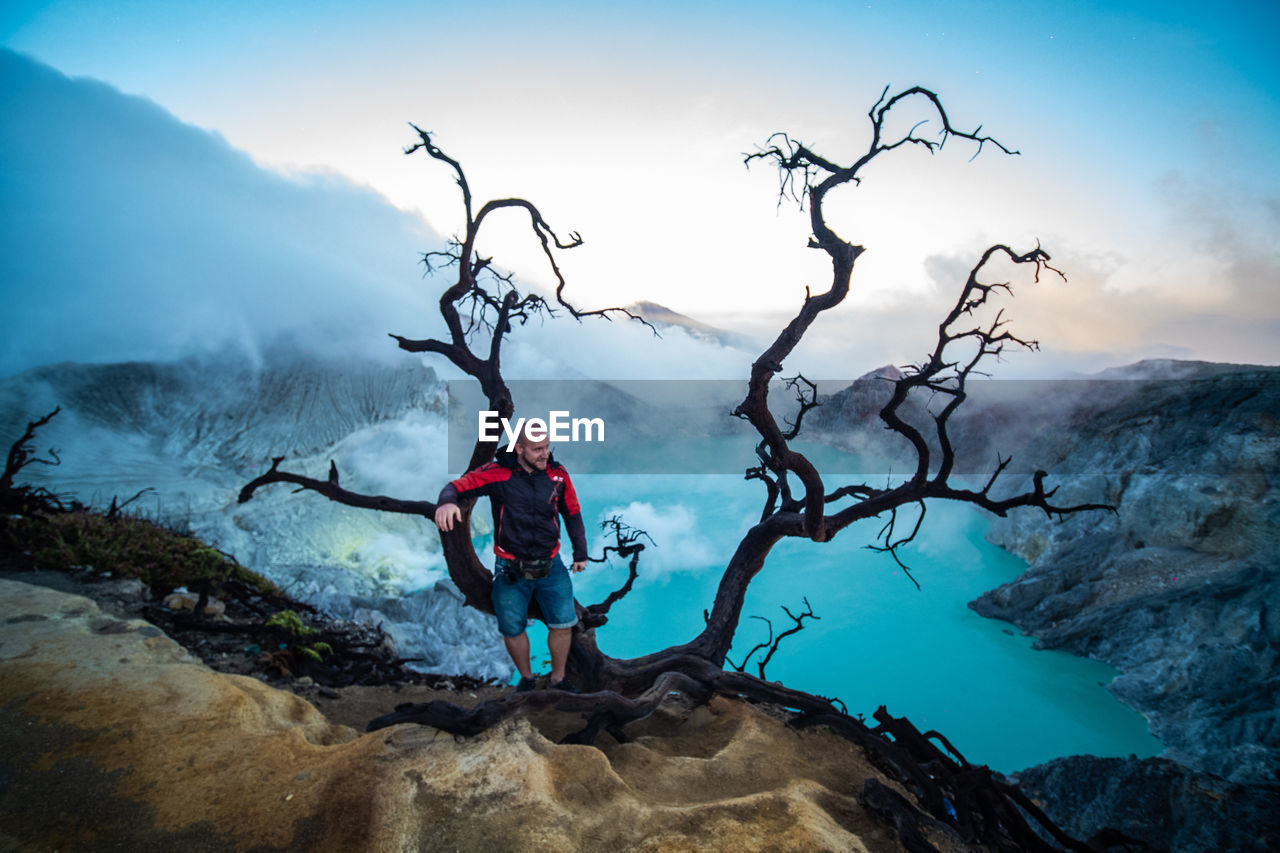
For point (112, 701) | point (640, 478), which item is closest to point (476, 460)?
point (112, 701)

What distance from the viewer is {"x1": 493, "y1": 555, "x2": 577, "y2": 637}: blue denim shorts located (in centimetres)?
423

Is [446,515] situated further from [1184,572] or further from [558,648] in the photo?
[1184,572]

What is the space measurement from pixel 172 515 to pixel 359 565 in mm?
5242

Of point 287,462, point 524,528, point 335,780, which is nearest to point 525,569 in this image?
point 524,528

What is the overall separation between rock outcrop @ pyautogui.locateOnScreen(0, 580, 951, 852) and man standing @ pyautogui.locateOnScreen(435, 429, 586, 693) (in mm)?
1082

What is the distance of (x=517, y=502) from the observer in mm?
4082

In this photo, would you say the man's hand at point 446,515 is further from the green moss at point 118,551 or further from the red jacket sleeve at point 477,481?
the green moss at point 118,551

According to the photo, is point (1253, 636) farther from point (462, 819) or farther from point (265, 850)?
point (265, 850)

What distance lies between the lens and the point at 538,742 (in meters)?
3.21

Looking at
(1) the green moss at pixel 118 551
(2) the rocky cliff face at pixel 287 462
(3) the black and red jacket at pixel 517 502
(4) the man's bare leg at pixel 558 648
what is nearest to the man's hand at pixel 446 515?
(3) the black and red jacket at pixel 517 502

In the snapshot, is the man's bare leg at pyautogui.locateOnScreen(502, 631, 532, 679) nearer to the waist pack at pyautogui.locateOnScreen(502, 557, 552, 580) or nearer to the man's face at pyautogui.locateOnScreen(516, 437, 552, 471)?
the waist pack at pyautogui.locateOnScreen(502, 557, 552, 580)

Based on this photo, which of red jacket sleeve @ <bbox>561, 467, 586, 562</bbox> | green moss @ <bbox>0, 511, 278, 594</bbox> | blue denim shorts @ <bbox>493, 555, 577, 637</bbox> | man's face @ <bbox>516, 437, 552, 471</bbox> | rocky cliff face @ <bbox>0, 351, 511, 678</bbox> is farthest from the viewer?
rocky cliff face @ <bbox>0, 351, 511, 678</bbox>

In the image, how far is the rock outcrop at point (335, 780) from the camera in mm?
2445

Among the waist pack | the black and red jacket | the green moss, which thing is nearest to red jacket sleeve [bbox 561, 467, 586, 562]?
the black and red jacket
